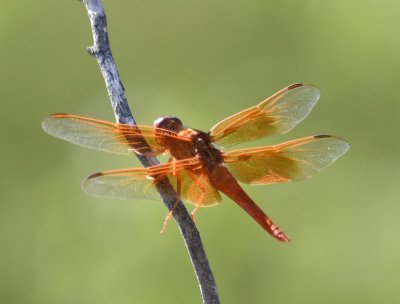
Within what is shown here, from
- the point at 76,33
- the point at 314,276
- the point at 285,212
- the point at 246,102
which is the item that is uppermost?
the point at 76,33

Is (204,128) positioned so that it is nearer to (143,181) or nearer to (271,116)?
(271,116)

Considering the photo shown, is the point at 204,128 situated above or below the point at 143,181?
above

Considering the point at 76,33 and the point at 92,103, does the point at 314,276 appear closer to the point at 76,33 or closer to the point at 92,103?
the point at 92,103

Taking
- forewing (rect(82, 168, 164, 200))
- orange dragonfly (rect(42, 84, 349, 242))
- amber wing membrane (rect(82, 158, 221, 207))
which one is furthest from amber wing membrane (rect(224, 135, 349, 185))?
forewing (rect(82, 168, 164, 200))

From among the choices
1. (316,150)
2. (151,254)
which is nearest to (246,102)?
(151,254)

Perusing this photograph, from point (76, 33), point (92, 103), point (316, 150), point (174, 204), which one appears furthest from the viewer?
point (76, 33)

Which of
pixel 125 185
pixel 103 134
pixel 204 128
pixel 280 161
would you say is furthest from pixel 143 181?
pixel 204 128
